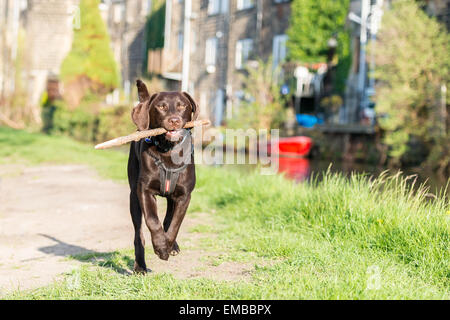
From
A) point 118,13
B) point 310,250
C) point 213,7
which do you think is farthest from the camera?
point 118,13

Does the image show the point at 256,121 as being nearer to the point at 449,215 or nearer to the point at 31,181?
the point at 31,181

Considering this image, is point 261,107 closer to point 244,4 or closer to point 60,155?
point 244,4

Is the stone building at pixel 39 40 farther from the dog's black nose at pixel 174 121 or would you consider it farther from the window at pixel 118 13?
the dog's black nose at pixel 174 121

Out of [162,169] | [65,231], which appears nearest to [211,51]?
[65,231]

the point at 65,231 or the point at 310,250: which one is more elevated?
the point at 310,250

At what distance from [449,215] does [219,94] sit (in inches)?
1059

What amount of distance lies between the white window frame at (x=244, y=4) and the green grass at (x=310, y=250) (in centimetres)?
2282

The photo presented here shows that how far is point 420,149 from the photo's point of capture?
1833 centimetres

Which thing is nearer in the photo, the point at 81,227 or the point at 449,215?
the point at 449,215

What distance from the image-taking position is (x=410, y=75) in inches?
719

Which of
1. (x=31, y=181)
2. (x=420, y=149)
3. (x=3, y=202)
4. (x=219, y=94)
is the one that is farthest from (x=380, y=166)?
(x=219, y=94)

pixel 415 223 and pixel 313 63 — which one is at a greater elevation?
pixel 313 63

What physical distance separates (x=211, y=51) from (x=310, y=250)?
2927 cm

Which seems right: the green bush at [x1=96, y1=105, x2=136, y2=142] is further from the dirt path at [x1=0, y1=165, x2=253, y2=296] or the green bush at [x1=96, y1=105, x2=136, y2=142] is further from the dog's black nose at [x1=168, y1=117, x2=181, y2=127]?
the dog's black nose at [x1=168, y1=117, x2=181, y2=127]
